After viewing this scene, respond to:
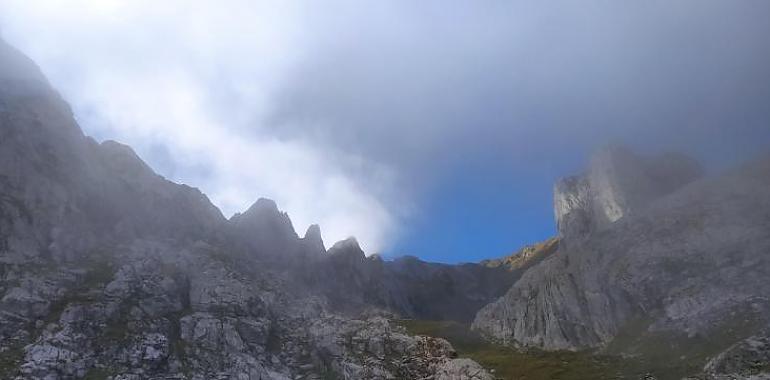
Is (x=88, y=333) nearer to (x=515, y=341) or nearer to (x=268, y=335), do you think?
(x=268, y=335)

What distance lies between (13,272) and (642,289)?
14258 centimetres

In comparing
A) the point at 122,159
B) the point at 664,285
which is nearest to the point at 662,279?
the point at 664,285

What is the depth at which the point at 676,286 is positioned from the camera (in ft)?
415

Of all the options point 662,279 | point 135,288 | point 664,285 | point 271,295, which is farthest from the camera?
point 271,295

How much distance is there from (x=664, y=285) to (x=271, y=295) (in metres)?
98.9

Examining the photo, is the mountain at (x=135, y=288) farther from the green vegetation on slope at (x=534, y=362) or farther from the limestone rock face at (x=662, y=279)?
the limestone rock face at (x=662, y=279)

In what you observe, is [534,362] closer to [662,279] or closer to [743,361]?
[662,279]

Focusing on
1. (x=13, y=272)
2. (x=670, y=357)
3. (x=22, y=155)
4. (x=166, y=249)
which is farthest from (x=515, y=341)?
(x=22, y=155)

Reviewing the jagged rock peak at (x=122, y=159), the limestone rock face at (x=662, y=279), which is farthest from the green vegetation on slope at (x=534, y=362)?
the jagged rock peak at (x=122, y=159)

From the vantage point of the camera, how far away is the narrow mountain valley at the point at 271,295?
10925 centimetres

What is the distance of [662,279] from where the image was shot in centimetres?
13075

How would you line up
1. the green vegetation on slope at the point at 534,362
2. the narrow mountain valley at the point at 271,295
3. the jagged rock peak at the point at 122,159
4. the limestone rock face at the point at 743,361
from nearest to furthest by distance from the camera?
the limestone rock face at the point at 743,361
the green vegetation on slope at the point at 534,362
the narrow mountain valley at the point at 271,295
the jagged rock peak at the point at 122,159

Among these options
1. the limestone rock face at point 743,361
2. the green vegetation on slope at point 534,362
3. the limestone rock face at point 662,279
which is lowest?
the limestone rock face at point 743,361

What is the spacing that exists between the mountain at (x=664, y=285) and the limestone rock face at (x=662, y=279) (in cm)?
27
